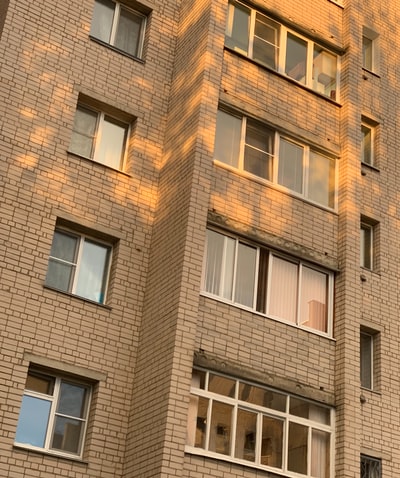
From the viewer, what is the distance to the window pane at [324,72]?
21.5m

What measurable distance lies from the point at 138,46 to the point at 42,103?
3.61 meters

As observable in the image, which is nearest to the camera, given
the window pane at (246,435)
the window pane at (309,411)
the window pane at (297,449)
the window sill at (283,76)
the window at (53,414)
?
the window at (53,414)

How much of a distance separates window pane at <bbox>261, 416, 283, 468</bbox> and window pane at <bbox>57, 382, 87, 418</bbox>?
3.52 m

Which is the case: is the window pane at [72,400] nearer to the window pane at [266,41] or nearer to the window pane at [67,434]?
the window pane at [67,434]

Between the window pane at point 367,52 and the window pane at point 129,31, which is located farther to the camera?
the window pane at point 367,52

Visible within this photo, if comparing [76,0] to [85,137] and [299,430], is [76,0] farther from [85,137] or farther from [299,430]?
[299,430]

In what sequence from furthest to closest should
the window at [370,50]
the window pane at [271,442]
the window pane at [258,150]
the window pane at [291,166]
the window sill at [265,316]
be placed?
the window at [370,50] → the window pane at [291,166] → the window pane at [258,150] → the window sill at [265,316] → the window pane at [271,442]

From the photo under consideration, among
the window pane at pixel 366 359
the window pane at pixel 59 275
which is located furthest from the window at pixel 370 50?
the window pane at pixel 59 275

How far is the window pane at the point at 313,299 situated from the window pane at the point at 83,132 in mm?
5470

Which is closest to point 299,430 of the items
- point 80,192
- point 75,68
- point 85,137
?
point 80,192

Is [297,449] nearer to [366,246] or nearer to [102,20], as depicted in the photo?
[366,246]

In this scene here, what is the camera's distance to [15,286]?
16.4 meters

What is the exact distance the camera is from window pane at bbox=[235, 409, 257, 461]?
52.6 ft

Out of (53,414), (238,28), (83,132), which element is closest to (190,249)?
(53,414)
